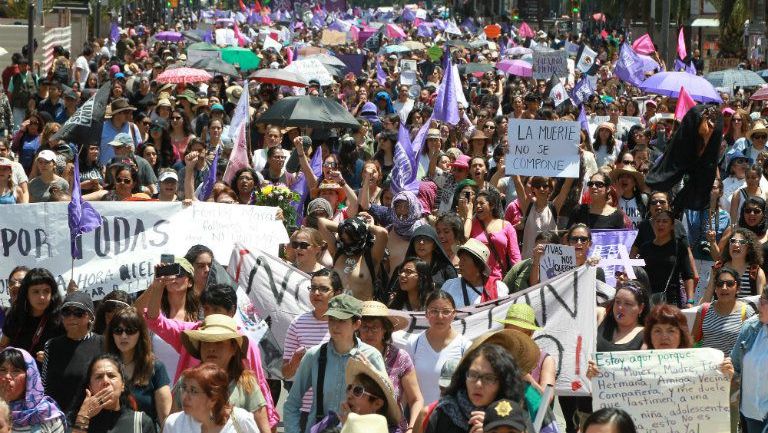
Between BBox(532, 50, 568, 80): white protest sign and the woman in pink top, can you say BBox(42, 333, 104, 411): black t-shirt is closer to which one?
the woman in pink top

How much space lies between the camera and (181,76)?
22.5 metres

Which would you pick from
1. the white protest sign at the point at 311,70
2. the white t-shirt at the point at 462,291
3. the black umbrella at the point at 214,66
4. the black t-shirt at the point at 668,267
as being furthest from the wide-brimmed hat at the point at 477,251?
the black umbrella at the point at 214,66

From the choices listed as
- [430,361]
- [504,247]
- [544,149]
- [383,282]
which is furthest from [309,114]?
[430,361]

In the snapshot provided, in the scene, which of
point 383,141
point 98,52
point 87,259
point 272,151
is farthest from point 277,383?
point 98,52

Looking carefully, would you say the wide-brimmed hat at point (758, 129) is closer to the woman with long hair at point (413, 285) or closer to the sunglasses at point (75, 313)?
the woman with long hair at point (413, 285)

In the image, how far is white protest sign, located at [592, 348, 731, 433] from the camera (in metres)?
7.23

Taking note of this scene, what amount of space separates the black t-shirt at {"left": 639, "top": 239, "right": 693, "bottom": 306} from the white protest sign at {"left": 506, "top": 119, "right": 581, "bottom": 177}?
2.12 metres

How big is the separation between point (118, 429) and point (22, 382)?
1.48 feet

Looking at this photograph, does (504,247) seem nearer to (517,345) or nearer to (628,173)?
(628,173)

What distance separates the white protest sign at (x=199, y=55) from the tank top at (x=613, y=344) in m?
17.3

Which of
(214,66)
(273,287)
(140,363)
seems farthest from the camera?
(214,66)

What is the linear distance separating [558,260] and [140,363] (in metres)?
3.14

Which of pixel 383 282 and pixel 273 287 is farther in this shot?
pixel 383 282

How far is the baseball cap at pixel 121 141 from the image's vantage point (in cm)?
1330
